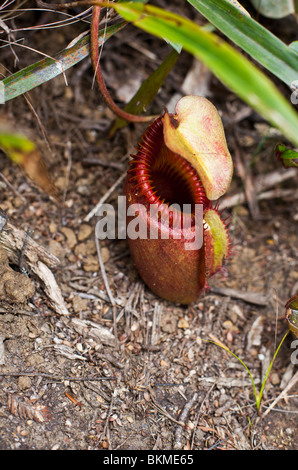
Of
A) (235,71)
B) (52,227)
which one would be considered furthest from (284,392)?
(235,71)

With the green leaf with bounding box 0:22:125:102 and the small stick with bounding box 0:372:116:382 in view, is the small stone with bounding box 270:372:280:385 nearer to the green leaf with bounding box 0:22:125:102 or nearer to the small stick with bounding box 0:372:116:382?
the small stick with bounding box 0:372:116:382

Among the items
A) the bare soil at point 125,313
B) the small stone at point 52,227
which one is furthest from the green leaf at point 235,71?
the small stone at point 52,227

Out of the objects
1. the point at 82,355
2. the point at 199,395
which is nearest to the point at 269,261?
the point at 199,395

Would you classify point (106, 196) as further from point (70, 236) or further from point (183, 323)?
point (183, 323)

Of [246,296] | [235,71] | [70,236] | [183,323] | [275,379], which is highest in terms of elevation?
[235,71]

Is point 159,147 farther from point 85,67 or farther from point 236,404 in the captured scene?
point 236,404
